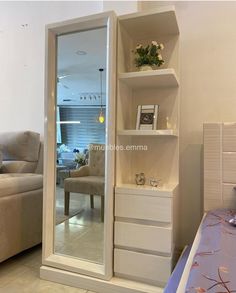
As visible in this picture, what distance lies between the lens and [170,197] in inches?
61.9

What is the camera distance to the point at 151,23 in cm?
183

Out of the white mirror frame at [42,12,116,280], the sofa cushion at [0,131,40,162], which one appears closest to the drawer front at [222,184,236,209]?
the white mirror frame at [42,12,116,280]

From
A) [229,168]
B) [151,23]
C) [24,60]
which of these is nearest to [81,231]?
[229,168]

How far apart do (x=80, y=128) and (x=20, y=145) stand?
88cm

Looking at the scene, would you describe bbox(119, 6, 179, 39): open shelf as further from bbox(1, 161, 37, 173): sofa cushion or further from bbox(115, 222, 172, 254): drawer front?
bbox(1, 161, 37, 173): sofa cushion

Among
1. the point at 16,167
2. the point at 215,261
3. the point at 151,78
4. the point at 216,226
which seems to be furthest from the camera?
the point at 16,167

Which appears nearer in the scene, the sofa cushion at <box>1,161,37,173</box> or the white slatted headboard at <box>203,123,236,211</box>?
the white slatted headboard at <box>203,123,236,211</box>

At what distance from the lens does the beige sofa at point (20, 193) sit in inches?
76.4

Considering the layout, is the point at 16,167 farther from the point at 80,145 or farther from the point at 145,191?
the point at 145,191

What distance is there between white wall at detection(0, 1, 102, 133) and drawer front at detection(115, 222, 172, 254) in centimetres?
155

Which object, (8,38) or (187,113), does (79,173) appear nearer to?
(187,113)

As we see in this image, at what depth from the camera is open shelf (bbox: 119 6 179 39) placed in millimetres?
1695

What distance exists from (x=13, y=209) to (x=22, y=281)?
20.9 inches


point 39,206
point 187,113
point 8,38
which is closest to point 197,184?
point 187,113
